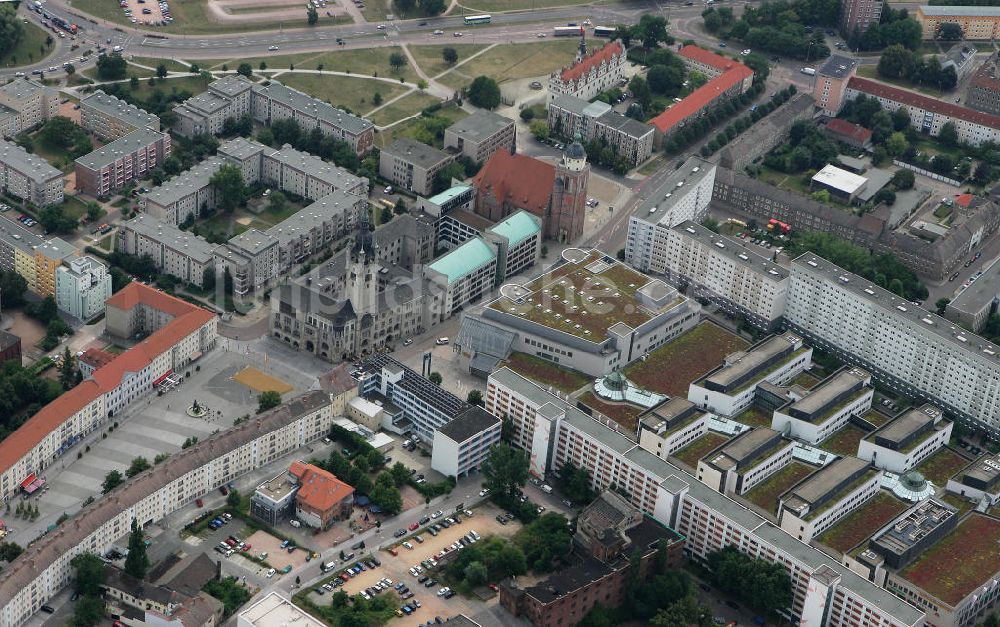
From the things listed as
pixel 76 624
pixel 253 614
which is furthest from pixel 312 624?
pixel 76 624

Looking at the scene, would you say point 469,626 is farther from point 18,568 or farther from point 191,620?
point 18,568

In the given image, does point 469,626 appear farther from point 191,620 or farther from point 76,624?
point 76,624

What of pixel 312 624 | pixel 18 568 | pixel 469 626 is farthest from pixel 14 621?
pixel 469 626

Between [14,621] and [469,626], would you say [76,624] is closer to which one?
[14,621]

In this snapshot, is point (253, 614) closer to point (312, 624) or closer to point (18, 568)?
point (312, 624)

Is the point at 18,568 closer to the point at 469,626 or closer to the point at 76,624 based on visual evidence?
the point at 76,624

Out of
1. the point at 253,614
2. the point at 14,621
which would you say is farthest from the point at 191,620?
the point at 14,621
